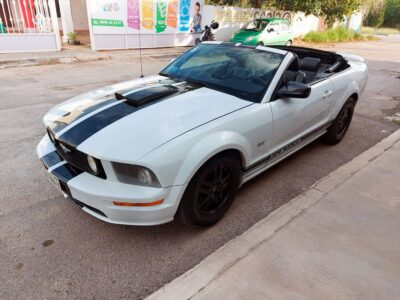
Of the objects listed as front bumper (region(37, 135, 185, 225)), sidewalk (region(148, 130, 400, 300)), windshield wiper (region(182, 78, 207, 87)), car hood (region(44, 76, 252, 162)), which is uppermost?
windshield wiper (region(182, 78, 207, 87))

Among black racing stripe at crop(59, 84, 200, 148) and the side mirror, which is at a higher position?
the side mirror

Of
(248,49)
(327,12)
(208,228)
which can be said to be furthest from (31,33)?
(327,12)

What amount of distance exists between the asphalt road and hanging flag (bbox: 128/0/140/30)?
936cm

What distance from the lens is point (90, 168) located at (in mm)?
2359

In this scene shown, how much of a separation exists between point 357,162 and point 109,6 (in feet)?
37.2

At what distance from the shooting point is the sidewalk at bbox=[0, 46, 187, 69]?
985 centimetres

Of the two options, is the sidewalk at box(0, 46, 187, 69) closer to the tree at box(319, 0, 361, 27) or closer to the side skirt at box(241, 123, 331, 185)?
the side skirt at box(241, 123, 331, 185)

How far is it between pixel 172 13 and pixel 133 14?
206 cm

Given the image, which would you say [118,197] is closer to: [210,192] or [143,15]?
[210,192]

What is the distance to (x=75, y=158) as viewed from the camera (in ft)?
8.05

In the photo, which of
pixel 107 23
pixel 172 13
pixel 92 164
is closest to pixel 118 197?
pixel 92 164

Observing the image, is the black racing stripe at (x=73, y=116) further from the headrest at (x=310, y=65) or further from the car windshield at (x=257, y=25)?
the car windshield at (x=257, y=25)

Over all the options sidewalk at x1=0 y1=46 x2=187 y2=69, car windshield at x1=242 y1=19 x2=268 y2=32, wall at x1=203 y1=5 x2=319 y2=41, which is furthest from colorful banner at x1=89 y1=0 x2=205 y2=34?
car windshield at x1=242 y1=19 x2=268 y2=32

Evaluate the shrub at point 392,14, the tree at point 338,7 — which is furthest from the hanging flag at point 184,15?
the shrub at point 392,14
